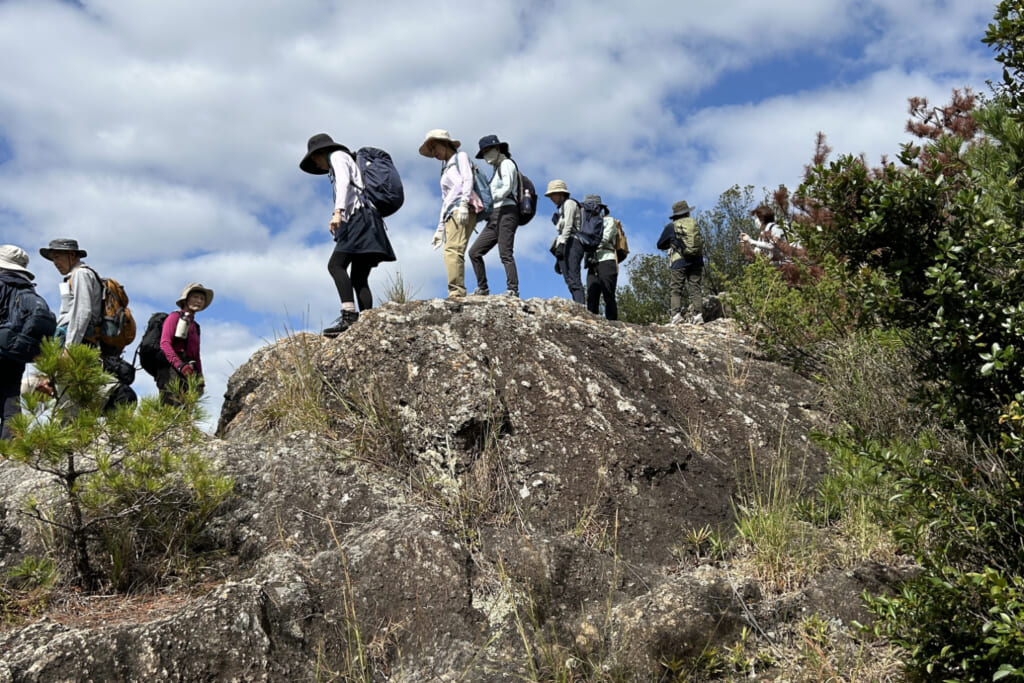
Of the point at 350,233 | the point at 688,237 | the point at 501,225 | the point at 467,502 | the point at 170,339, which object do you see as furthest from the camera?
the point at 688,237

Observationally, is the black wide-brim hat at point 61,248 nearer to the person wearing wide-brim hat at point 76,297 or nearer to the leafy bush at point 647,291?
the person wearing wide-brim hat at point 76,297

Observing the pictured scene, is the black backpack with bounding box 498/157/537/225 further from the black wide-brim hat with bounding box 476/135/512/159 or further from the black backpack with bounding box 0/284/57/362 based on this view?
the black backpack with bounding box 0/284/57/362

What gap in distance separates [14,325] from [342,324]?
249cm

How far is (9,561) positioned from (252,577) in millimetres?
1483

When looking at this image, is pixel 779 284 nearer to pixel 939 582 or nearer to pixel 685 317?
pixel 685 317

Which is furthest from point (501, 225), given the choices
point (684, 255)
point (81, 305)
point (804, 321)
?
point (81, 305)

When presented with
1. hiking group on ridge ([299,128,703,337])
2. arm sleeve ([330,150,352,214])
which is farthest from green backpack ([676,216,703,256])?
arm sleeve ([330,150,352,214])

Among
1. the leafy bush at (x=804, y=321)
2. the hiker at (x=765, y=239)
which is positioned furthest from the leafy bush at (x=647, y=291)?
the leafy bush at (x=804, y=321)

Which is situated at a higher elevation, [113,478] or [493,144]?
[493,144]

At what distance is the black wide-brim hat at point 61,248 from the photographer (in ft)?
20.4

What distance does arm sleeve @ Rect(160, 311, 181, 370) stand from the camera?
23.2ft

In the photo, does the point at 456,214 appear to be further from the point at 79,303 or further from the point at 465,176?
the point at 79,303

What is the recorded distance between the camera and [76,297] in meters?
6.04

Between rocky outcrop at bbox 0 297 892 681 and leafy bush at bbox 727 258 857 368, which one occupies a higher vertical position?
leafy bush at bbox 727 258 857 368
